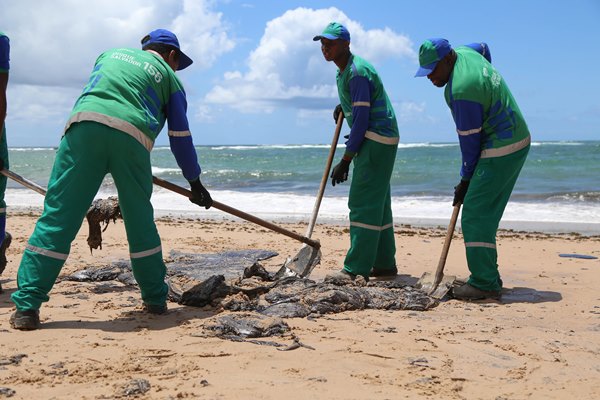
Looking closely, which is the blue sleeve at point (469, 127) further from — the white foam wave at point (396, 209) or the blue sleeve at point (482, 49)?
the white foam wave at point (396, 209)

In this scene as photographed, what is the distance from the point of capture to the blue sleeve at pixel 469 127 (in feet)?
15.7

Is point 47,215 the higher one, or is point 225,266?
Answer: point 47,215

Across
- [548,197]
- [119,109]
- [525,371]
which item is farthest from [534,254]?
[548,197]

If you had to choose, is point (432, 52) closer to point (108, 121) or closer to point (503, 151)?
point (503, 151)

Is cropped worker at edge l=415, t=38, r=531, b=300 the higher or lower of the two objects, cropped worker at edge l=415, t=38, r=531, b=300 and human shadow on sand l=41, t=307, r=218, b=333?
the higher

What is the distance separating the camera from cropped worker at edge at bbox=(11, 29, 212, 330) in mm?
3849

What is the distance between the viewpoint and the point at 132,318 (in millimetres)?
4305

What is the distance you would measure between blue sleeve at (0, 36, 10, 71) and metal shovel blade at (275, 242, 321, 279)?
2540 mm

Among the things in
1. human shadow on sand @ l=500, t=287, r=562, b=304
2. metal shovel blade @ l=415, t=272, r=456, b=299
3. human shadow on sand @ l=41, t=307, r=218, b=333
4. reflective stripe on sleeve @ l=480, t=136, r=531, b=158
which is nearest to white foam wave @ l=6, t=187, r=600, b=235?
human shadow on sand @ l=500, t=287, r=562, b=304

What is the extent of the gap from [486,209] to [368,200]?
991 millimetres

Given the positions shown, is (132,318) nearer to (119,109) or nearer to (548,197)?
(119,109)

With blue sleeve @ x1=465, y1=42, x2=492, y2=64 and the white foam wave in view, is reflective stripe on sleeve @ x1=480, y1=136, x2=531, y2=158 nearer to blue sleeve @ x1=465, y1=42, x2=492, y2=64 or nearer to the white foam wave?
blue sleeve @ x1=465, y1=42, x2=492, y2=64

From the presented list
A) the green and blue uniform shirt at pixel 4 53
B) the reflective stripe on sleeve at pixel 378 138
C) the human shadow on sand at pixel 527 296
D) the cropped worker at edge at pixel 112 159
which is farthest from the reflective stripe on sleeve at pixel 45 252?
the human shadow on sand at pixel 527 296

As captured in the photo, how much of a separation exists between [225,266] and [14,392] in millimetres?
3297
